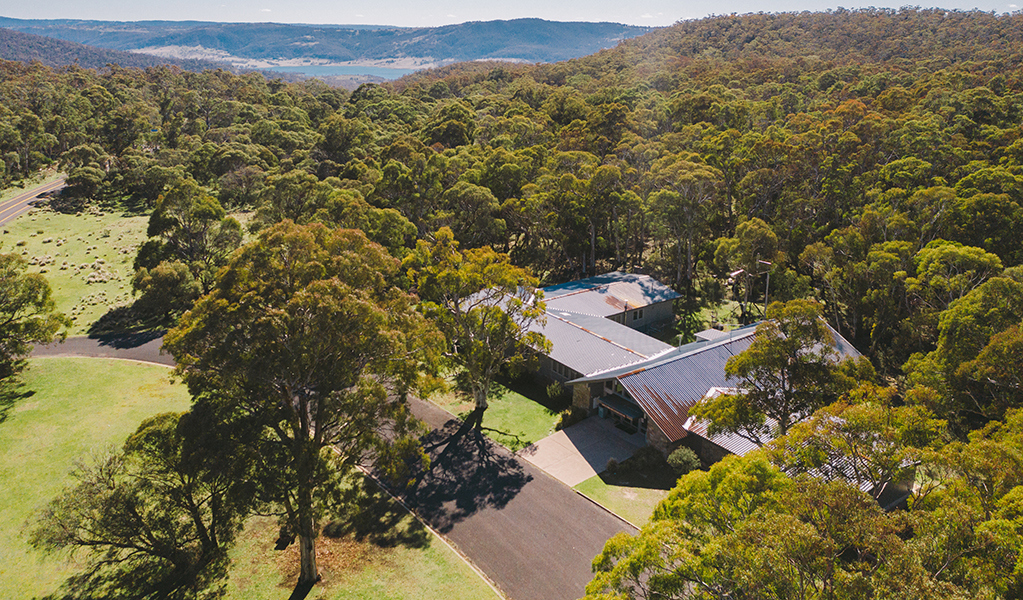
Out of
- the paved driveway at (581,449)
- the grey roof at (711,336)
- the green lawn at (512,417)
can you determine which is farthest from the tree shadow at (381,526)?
the grey roof at (711,336)

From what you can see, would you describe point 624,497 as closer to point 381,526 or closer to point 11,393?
point 381,526

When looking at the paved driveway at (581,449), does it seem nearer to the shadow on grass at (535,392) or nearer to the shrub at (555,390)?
the shadow on grass at (535,392)

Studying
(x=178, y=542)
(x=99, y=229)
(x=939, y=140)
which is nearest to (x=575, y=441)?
(x=178, y=542)

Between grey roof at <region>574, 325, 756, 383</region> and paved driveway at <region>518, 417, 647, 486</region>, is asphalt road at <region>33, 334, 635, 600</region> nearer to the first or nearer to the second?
paved driveway at <region>518, 417, 647, 486</region>

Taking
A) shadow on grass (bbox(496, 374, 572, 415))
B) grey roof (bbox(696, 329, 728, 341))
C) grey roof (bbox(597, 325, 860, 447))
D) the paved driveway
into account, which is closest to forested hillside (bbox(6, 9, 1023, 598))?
grey roof (bbox(696, 329, 728, 341))

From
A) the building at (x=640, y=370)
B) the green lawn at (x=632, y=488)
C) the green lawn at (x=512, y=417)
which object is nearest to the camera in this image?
the green lawn at (x=632, y=488)

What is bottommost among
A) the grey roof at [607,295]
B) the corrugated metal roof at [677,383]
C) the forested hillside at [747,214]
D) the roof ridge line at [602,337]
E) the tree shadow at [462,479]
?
the tree shadow at [462,479]
